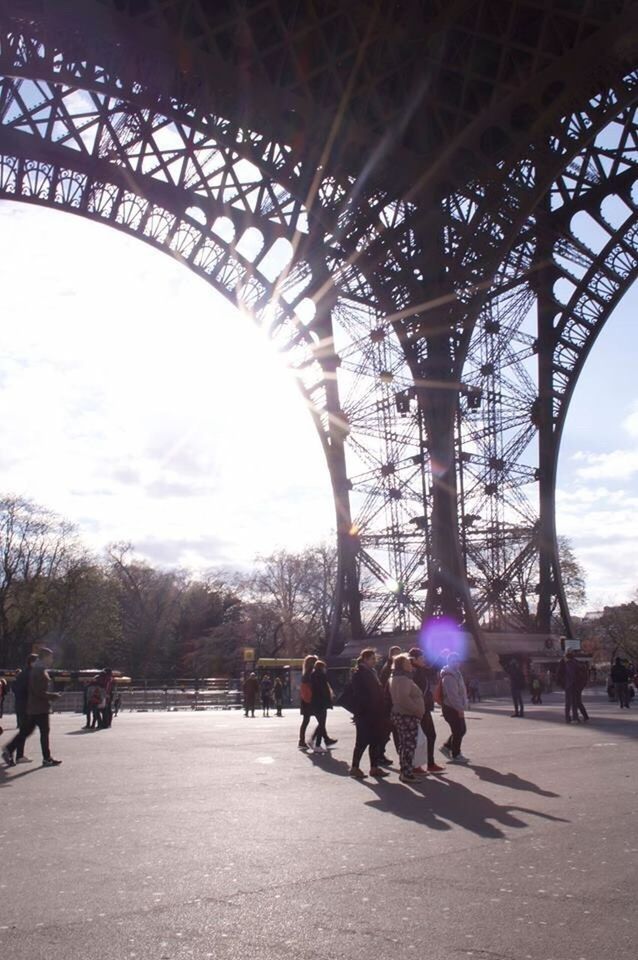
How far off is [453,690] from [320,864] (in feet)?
20.5

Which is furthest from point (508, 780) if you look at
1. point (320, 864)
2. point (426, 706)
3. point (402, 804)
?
point (320, 864)

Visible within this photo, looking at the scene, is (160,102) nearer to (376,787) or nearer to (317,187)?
(317,187)

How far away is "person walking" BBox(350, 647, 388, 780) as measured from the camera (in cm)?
1101

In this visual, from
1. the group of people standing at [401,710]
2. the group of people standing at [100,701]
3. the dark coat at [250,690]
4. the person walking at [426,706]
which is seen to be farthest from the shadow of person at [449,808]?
the dark coat at [250,690]

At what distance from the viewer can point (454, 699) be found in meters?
12.0

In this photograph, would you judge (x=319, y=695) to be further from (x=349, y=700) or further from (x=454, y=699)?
(x=349, y=700)

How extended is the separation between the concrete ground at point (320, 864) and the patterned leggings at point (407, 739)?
1.30 feet

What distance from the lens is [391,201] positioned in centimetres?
3098

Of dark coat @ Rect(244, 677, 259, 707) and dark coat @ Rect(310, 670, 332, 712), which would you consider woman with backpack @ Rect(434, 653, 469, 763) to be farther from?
dark coat @ Rect(244, 677, 259, 707)

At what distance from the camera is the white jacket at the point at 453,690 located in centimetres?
1196

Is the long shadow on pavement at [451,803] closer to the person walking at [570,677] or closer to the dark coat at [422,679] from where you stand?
the dark coat at [422,679]

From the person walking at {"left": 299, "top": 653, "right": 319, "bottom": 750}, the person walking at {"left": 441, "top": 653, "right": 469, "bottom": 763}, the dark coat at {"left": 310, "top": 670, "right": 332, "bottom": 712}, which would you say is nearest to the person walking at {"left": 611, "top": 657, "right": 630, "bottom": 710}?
the person walking at {"left": 299, "top": 653, "right": 319, "bottom": 750}

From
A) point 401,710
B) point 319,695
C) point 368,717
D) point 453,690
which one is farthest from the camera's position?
point 319,695

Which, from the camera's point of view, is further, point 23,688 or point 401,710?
point 23,688
